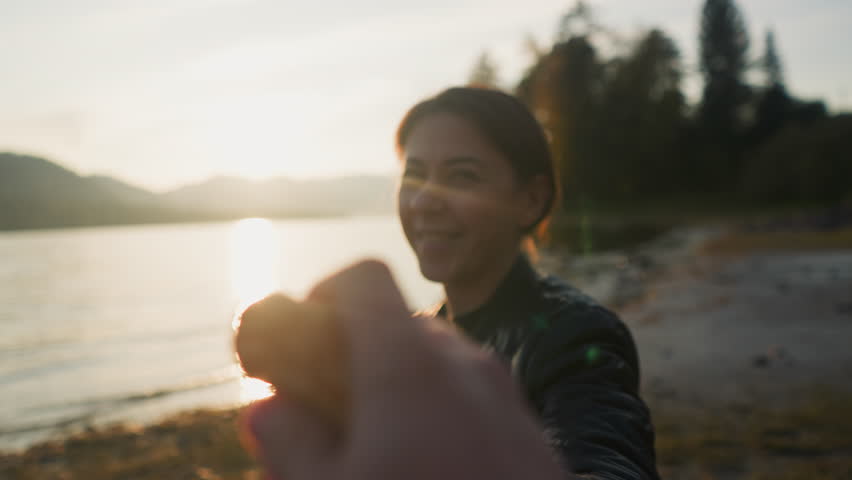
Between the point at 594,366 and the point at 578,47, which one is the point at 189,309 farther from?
the point at 578,47

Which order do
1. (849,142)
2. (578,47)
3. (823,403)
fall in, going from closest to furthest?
1. (823,403)
2. (849,142)
3. (578,47)

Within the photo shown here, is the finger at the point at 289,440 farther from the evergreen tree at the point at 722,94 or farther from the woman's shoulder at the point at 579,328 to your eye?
the evergreen tree at the point at 722,94

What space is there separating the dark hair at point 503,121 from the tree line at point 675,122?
50570 mm

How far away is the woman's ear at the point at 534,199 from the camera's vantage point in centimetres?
248

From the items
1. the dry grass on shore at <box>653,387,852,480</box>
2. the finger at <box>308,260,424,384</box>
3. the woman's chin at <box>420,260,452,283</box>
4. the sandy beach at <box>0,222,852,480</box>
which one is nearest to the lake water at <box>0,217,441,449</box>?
the finger at <box>308,260,424,384</box>

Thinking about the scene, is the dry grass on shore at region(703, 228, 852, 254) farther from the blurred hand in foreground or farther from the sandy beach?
the blurred hand in foreground

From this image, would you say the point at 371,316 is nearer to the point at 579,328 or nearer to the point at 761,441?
the point at 579,328

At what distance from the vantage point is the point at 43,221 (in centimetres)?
16700

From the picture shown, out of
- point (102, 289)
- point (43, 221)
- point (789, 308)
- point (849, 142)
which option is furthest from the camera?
point (43, 221)

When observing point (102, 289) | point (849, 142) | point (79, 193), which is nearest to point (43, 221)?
point (79, 193)

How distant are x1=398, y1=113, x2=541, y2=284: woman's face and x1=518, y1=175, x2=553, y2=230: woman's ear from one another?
0.11 meters

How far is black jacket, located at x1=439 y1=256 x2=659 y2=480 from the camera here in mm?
1260

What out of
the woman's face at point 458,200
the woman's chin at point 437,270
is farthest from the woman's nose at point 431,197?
the woman's chin at point 437,270

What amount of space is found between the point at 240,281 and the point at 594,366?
58123 millimetres
